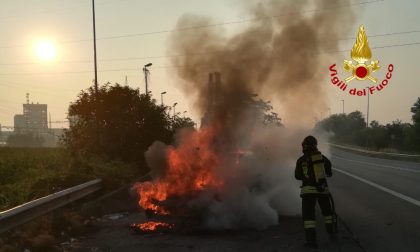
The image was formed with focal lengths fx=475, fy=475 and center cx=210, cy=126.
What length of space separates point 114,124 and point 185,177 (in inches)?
421

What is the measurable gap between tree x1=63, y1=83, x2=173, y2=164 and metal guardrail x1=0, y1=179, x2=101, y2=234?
925cm

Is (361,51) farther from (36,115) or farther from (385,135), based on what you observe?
(36,115)

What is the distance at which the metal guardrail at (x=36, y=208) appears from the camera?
6.46 m

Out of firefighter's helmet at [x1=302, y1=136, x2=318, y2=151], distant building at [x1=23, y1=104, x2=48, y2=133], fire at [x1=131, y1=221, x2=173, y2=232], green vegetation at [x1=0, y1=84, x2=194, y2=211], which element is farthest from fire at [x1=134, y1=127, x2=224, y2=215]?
distant building at [x1=23, y1=104, x2=48, y2=133]

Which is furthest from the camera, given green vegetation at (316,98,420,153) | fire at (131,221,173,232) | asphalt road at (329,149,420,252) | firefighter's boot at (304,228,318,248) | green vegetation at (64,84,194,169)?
green vegetation at (316,98,420,153)

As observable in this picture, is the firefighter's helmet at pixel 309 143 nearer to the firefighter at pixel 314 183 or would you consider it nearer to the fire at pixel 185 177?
the firefighter at pixel 314 183

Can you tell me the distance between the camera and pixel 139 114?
20.6 m

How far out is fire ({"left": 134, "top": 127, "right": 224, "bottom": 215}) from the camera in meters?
9.16

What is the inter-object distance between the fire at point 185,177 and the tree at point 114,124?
30.3 ft

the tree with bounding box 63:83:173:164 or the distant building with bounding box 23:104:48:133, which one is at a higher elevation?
the distant building with bounding box 23:104:48:133

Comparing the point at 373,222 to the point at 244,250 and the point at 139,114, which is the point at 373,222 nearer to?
the point at 244,250

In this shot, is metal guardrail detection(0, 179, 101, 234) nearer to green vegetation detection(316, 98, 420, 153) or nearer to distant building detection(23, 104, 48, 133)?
green vegetation detection(316, 98, 420, 153)

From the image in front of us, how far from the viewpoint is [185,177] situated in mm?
9547

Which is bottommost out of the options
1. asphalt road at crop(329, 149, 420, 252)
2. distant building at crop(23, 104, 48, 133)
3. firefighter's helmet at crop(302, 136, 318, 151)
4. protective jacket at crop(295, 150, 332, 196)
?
asphalt road at crop(329, 149, 420, 252)
